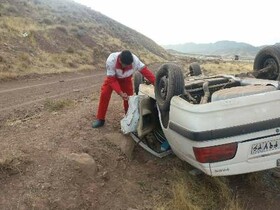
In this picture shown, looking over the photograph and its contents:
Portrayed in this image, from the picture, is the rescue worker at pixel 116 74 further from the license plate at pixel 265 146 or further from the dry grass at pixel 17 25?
the dry grass at pixel 17 25

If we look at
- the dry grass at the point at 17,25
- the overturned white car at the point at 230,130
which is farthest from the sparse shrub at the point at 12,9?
the overturned white car at the point at 230,130

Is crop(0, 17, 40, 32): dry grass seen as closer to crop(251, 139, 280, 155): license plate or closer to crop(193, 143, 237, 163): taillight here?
crop(193, 143, 237, 163): taillight

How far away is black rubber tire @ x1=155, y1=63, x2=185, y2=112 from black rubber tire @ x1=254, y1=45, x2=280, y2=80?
1730mm

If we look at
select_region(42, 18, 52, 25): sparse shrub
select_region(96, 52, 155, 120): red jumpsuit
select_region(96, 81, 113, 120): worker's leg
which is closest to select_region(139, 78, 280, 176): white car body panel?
select_region(96, 52, 155, 120): red jumpsuit

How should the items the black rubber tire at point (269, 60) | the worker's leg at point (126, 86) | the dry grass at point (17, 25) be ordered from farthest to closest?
the dry grass at point (17, 25), the worker's leg at point (126, 86), the black rubber tire at point (269, 60)

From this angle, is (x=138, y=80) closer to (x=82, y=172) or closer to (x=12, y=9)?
(x=82, y=172)

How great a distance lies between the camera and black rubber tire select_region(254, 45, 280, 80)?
619 cm

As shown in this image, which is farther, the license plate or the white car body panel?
the license plate

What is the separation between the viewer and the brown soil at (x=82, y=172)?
4.93 metres

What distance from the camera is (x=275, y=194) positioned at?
5582 mm

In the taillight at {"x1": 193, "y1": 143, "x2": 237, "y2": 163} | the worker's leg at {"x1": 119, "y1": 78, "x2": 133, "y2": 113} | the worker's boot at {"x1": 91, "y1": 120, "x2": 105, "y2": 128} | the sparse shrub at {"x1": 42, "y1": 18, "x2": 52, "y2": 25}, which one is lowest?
the sparse shrub at {"x1": 42, "y1": 18, "x2": 52, "y2": 25}

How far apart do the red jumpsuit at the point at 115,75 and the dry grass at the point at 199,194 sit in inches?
70.0

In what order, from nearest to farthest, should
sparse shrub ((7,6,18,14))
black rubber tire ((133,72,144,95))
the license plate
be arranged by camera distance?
the license plate → black rubber tire ((133,72,144,95)) → sparse shrub ((7,6,18,14))

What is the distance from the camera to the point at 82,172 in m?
5.31
